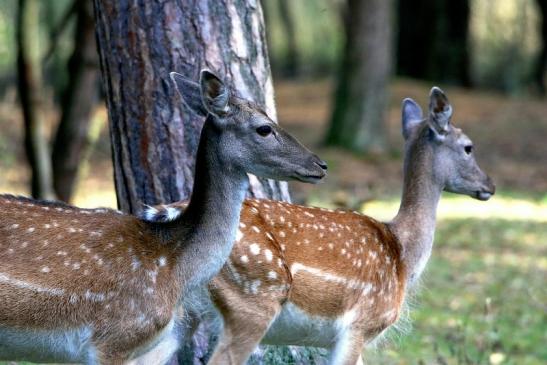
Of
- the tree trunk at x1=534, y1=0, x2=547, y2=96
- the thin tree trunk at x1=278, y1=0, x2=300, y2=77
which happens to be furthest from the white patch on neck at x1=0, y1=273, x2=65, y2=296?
the thin tree trunk at x1=278, y1=0, x2=300, y2=77

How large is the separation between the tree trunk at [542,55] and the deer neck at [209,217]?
21.9 metres

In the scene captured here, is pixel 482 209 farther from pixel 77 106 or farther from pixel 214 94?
pixel 214 94

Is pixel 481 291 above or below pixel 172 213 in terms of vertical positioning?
below

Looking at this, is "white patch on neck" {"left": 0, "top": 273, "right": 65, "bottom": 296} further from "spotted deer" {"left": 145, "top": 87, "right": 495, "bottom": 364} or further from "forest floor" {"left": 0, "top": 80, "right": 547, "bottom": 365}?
"forest floor" {"left": 0, "top": 80, "right": 547, "bottom": 365}

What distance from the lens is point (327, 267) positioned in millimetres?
5996

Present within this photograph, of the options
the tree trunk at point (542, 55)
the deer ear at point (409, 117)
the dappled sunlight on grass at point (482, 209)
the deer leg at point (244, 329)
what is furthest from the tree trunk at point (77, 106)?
the tree trunk at point (542, 55)

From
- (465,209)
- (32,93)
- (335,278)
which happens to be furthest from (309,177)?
(465,209)

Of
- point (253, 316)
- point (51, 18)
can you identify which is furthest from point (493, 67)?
point (253, 316)

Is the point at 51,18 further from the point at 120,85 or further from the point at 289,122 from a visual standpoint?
the point at 120,85

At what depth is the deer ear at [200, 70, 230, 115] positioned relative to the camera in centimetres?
528

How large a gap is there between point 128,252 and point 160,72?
145cm

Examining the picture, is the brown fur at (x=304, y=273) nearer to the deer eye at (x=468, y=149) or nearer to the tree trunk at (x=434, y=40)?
the deer eye at (x=468, y=149)

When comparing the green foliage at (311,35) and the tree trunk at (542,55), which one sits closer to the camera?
the tree trunk at (542,55)

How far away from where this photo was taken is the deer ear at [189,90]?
215 inches
